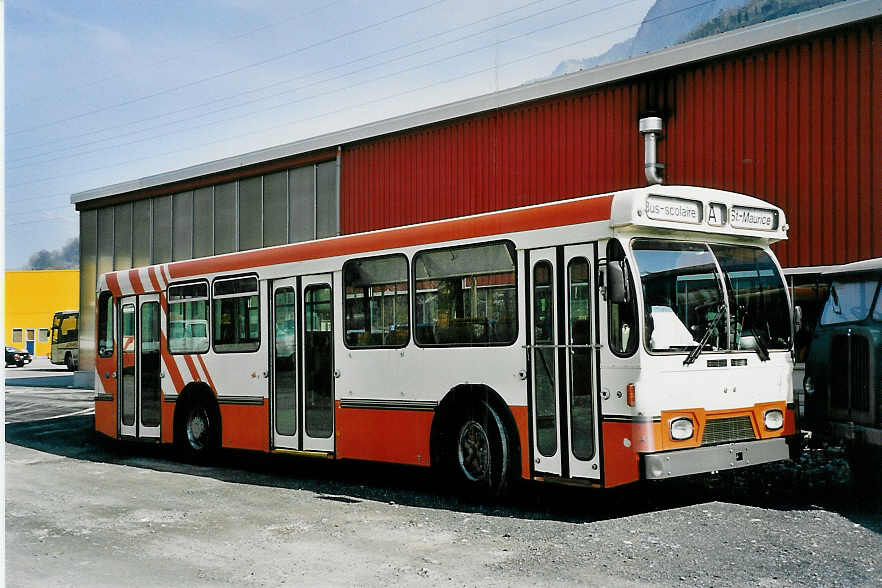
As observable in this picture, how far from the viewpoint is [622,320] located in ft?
27.1

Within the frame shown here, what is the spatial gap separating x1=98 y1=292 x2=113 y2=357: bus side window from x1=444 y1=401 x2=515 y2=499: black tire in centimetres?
753

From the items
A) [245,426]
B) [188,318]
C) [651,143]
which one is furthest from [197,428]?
[651,143]

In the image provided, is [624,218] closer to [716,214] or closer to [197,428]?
[716,214]

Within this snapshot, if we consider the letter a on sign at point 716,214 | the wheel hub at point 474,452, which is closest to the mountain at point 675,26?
the letter a on sign at point 716,214

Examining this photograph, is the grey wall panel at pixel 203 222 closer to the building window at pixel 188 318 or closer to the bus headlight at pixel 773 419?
the building window at pixel 188 318

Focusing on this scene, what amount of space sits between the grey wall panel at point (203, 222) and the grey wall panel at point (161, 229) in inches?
58.2

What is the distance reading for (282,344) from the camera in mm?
12133

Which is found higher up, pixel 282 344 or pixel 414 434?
pixel 282 344

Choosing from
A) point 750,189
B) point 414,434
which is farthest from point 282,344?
point 750,189

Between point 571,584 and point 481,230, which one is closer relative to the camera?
point 571,584

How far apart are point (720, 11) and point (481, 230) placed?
83.6 ft

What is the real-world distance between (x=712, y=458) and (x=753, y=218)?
2381mm

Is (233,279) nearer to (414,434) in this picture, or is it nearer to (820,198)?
(414,434)

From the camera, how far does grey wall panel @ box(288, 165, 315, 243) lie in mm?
24781
